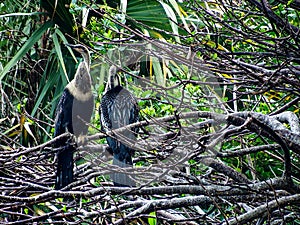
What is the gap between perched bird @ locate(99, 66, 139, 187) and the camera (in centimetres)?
309

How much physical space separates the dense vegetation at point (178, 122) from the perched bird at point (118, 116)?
71mm

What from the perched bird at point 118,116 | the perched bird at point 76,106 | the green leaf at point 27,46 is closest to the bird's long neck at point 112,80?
the perched bird at point 118,116

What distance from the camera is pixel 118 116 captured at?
345cm

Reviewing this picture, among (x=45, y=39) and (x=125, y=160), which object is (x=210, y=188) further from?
(x=45, y=39)

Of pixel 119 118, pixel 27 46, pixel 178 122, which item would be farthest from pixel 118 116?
pixel 27 46

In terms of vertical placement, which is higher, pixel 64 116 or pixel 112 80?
pixel 112 80

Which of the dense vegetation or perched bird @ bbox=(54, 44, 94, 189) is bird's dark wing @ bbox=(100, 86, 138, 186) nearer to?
the dense vegetation

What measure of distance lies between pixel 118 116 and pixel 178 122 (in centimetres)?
141

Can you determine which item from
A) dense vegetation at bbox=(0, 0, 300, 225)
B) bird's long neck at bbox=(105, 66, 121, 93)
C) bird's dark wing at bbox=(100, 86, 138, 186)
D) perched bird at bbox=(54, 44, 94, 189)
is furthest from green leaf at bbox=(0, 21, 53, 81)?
bird's dark wing at bbox=(100, 86, 138, 186)

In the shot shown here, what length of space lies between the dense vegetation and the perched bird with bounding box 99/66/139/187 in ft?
0.23

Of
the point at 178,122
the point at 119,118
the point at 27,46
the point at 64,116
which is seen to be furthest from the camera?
the point at 27,46

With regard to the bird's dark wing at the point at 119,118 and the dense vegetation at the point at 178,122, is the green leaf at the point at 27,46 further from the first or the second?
the bird's dark wing at the point at 119,118

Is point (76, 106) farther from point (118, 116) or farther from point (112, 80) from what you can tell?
point (118, 116)

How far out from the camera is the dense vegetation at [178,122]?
2.31 metres
